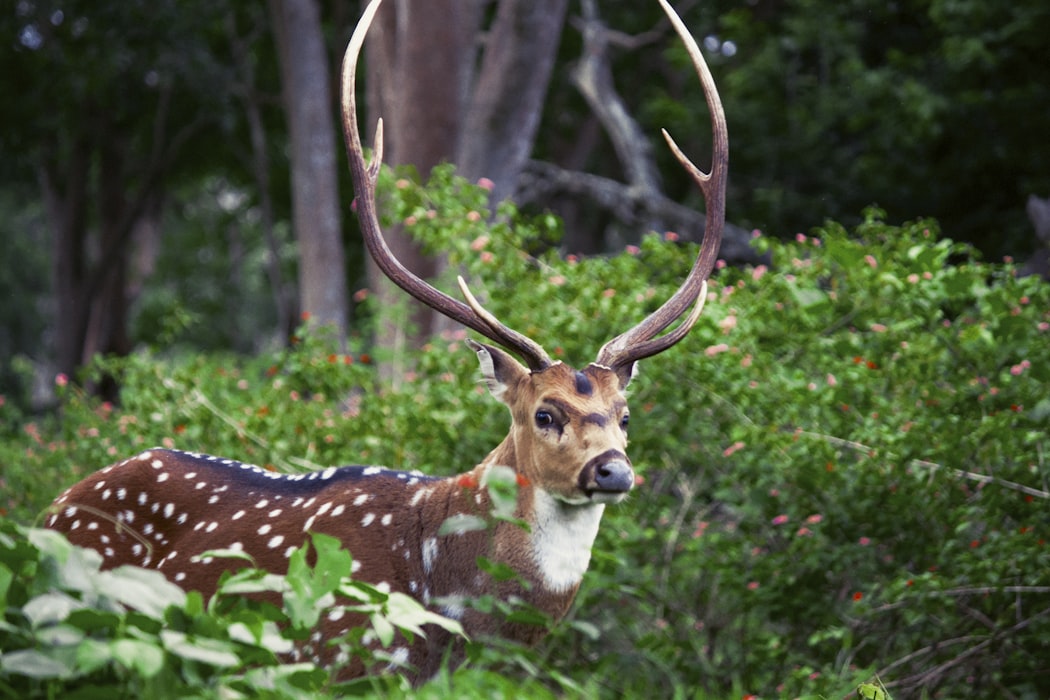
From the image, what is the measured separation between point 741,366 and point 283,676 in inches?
163

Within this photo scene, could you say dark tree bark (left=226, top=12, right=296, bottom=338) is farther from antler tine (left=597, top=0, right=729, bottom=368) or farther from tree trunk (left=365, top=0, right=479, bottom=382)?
antler tine (left=597, top=0, right=729, bottom=368)

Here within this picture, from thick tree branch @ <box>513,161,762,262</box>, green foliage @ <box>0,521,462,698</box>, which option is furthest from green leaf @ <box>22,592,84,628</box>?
thick tree branch @ <box>513,161,762,262</box>

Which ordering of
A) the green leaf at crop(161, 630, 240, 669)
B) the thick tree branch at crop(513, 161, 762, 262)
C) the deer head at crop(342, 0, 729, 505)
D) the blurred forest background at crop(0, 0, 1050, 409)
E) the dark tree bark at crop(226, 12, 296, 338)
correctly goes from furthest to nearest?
the dark tree bark at crop(226, 12, 296, 338) → the thick tree branch at crop(513, 161, 762, 262) → the blurred forest background at crop(0, 0, 1050, 409) → the deer head at crop(342, 0, 729, 505) → the green leaf at crop(161, 630, 240, 669)

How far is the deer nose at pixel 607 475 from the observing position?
4367mm

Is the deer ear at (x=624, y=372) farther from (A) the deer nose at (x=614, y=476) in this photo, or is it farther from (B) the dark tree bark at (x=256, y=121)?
(B) the dark tree bark at (x=256, y=121)

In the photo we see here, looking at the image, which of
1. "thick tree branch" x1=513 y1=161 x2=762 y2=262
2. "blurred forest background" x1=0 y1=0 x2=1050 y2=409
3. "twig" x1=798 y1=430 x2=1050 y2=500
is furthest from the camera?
"thick tree branch" x1=513 y1=161 x2=762 y2=262

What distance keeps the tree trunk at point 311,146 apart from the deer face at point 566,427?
11143mm

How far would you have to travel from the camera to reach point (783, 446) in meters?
6.47

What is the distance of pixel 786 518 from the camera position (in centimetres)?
668

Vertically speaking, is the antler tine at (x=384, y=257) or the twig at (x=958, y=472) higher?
the antler tine at (x=384, y=257)

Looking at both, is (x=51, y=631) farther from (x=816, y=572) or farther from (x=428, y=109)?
(x=428, y=109)

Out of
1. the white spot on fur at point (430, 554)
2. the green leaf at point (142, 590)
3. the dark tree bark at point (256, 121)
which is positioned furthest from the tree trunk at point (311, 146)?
A: the green leaf at point (142, 590)

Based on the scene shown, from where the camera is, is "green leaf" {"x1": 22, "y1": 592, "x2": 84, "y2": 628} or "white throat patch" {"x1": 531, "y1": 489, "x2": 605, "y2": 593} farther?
"white throat patch" {"x1": 531, "y1": 489, "x2": 605, "y2": 593}

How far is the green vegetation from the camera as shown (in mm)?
6043
